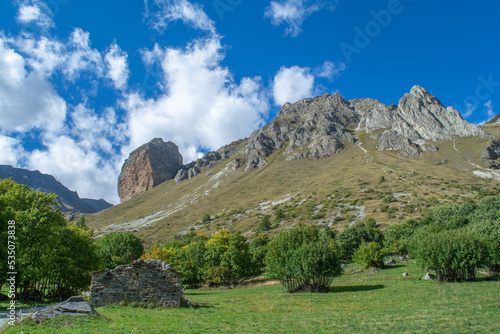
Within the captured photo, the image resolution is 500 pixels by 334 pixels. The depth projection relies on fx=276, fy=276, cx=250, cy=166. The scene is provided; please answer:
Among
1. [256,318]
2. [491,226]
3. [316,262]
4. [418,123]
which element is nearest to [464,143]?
[418,123]

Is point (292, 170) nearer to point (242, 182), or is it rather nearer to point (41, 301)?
point (242, 182)

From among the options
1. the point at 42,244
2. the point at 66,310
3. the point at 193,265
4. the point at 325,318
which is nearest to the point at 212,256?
the point at 193,265

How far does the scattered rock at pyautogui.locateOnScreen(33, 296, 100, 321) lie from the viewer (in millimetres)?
12500

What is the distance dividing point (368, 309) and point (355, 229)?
191 feet

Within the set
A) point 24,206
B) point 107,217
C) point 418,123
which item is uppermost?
point 418,123

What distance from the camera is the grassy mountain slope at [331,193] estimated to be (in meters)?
105

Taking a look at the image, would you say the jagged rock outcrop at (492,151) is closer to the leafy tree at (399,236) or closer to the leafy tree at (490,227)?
the leafy tree at (399,236)

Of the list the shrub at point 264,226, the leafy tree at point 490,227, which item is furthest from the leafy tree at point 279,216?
the leafy tree at point 490,227

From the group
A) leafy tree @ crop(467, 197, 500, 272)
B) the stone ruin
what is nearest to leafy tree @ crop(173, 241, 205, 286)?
the stone ruin

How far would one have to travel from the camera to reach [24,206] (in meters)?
23.0

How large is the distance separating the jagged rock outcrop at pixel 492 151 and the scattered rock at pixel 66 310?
182 meters

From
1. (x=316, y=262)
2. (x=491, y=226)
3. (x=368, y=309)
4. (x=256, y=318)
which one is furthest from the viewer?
(x=491, y=226)

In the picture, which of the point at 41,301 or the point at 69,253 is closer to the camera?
the point at 41,301

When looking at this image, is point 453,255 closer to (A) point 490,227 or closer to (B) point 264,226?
Answer: (A) point 490,227
